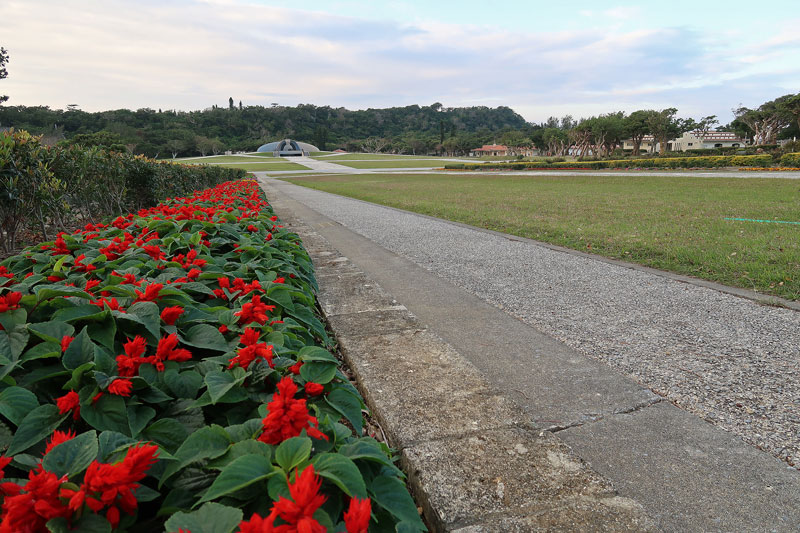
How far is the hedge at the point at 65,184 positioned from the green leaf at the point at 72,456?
4525 mm

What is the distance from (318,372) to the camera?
1361mm

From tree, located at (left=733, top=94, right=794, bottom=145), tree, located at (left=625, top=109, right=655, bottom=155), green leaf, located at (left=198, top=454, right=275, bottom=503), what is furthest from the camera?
tree, located at (left=625, top=109, right=655, bottom=155)

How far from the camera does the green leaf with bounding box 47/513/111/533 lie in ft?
2.30

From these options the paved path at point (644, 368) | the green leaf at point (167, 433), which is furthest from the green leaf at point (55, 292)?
the paved path at point (644, 368)

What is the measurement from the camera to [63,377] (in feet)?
4.05

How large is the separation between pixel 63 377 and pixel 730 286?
5.47 metres

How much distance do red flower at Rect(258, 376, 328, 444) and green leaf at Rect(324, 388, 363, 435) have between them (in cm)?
35

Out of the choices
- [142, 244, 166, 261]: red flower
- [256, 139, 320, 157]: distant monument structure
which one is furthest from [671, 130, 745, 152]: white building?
[142, 244, 166, 261]: red flower

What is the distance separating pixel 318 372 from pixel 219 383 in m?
0.30

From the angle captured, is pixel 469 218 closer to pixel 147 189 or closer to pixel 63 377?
pixel 147 189

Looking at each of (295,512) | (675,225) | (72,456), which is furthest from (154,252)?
(675,225)

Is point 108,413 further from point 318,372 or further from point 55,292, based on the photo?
point 55,292

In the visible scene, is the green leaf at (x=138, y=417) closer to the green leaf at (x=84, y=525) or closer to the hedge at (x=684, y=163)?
the green leaf at (x=84, y=525)

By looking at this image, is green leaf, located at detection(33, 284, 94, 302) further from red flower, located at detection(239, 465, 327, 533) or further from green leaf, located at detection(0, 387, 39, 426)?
red flower, located at detection(239, 465, 327, 533)
